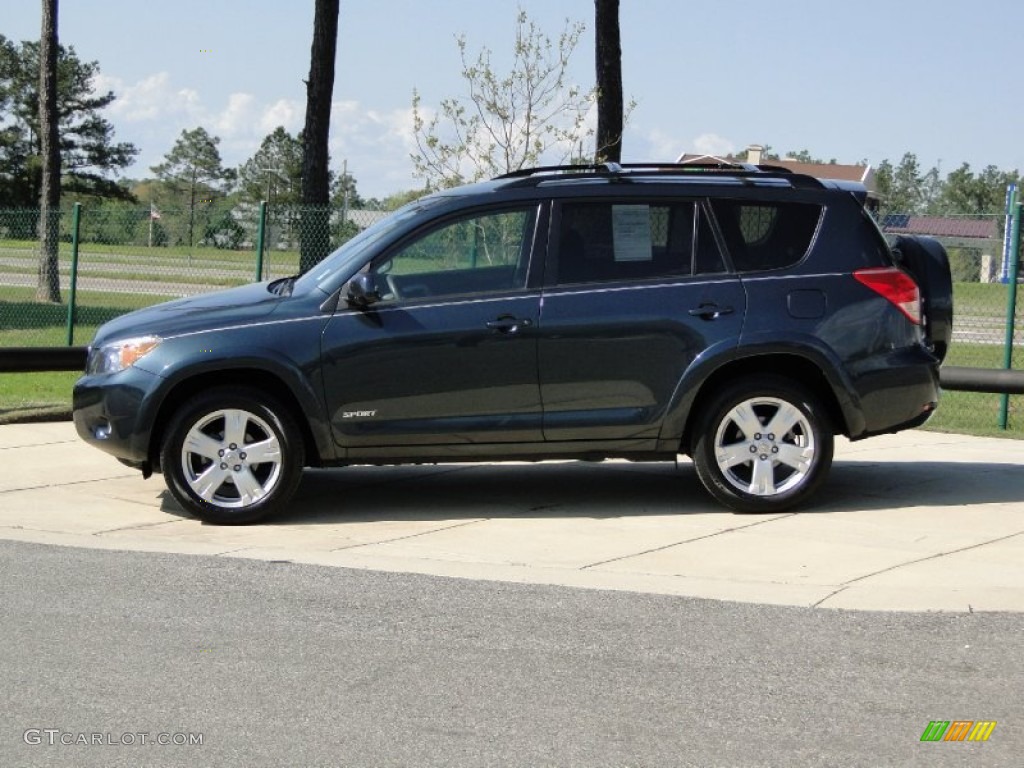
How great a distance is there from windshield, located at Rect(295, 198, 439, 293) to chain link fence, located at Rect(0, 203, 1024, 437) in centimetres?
459

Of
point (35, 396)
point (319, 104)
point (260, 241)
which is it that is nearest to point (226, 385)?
point (35, 396)

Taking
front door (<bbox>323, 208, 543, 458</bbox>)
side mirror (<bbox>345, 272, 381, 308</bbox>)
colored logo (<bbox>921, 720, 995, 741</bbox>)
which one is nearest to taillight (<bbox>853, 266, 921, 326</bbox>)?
front door (<bbox>323, 208, 543, 458</bbox>)

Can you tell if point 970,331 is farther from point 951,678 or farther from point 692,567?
point 951,678

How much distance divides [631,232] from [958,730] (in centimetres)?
437

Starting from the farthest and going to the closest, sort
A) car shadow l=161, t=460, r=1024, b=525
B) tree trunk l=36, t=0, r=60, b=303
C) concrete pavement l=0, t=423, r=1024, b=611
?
tree trunk l=36, t=0, r=60, b=303 → car shadow l=161, t=460, r=1024, b=525 → concrete pavement l=0, t=423, r=1024, b=611

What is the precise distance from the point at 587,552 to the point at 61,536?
2829mm

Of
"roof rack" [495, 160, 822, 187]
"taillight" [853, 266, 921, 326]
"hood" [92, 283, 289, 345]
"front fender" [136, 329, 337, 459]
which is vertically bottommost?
"front fender" [136, 329, 337, 459]

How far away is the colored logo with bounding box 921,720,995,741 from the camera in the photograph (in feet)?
16.0

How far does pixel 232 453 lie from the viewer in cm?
848

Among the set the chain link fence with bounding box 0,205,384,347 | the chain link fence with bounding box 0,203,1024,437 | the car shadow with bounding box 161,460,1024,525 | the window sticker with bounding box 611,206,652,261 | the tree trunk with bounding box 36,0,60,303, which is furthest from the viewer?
the tree trunk with bounding box 36,0,60,303

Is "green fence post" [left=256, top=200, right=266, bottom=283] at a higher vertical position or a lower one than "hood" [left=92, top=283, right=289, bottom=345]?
higher

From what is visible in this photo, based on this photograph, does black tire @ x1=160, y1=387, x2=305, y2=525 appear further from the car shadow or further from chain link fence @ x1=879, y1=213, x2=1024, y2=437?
chain link fence @ x1=879, y1=213, x2=1024, y2=437

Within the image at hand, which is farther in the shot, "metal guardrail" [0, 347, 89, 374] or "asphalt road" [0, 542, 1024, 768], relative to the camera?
"metal guardrail" [0, 347, 89, 374]

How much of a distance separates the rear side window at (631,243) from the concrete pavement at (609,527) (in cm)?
142
